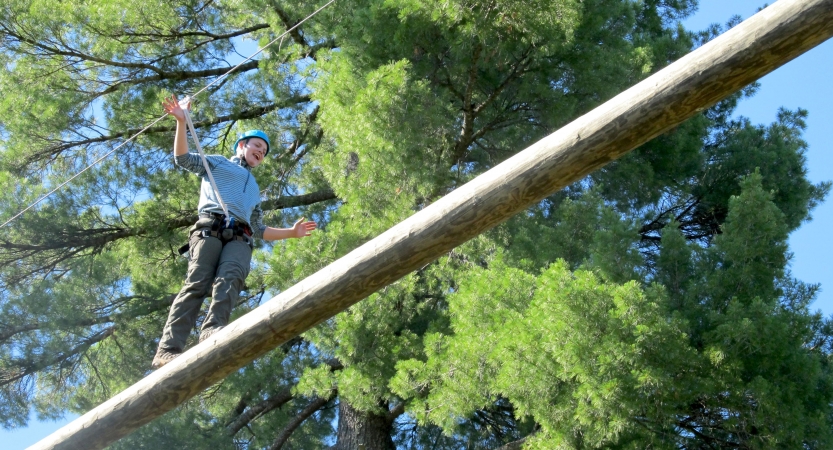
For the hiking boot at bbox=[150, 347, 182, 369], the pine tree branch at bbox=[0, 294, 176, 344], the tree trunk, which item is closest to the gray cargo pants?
the hiking boot at bbox=[150, 347, 182, 369]

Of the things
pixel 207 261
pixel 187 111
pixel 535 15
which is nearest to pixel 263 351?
pixel 207 261

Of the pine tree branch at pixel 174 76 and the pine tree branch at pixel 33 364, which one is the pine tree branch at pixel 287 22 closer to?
the pine tree branch at pixel 174 76

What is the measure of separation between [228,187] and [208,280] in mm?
500

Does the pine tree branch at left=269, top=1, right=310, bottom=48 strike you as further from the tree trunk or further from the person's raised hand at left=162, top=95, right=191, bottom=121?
the person's raised hand at left=162, top=95, right=191, bottom=121

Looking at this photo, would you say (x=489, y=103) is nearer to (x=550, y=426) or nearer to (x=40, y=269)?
(x=550, y=426)

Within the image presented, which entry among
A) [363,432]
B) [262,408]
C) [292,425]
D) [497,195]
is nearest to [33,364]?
[262,408]

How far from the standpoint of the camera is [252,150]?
16.9ft

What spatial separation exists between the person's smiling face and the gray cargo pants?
559 millimetres

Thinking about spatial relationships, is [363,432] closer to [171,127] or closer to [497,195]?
[171,127]

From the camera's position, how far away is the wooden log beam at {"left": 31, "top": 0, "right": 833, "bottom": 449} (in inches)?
131

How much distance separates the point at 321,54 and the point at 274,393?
394 cm

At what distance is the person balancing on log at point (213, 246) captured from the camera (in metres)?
4.51

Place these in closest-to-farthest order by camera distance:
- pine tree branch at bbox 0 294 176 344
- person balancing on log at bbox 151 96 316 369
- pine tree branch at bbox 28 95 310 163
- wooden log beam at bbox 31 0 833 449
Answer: wooden log beam at bbox 31 0 833 449, person balancing on log at bbox 151 96 316 369, pine tree branch at bbox 0 294 176 344, pine tree branch at bbox 28 95 310 163

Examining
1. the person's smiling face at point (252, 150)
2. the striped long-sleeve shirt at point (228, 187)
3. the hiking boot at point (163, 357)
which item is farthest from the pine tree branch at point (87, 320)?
the hiking boot at point (163, 357)
